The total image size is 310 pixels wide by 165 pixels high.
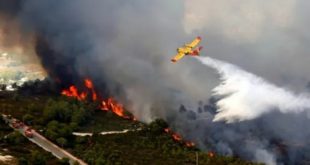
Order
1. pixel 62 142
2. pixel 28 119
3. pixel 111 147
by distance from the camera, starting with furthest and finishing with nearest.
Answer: pixel 28 119
pixel 111 147
pixel 62 142

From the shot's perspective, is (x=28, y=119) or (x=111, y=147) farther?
(x=28, y=119)

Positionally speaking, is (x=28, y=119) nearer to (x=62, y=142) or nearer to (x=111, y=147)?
(x=62, y=142)

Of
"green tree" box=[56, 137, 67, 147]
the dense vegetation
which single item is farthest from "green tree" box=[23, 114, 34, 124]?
"green tree" box=[56, 137, 67, 147]

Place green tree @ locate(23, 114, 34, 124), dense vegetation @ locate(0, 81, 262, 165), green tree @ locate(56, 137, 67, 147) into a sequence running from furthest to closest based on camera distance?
green tree @ locate(23, 114, 34, 124) < green tree @ locate(56, 137, 67, 147) < dense vegetation @ locate(0, 81, 262, 165)

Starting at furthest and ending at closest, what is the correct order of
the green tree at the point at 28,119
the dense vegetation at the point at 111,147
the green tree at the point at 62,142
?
the green tree at the point at 28,119
the green tree at the point at 62,142
the dense vegetation at the point at 111,147

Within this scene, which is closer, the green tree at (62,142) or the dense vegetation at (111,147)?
the dense vegetation at (111,147)

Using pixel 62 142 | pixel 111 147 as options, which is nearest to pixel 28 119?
pixel 62 142

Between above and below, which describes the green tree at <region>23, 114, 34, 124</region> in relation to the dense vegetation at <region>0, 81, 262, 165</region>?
above

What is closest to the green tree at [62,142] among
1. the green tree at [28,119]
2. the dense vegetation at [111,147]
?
the dense vegetation at [111,147]

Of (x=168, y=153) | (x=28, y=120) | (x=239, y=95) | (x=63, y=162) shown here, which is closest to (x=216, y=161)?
(x=168, y=153)

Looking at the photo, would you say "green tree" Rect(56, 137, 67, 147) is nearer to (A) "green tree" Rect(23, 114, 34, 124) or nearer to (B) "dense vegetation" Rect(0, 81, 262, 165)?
(B) "dense vegetation" Rect(0, 81, 262, 165)

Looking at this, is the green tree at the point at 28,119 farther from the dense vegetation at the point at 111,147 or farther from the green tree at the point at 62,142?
the green tree at the point at 62,142

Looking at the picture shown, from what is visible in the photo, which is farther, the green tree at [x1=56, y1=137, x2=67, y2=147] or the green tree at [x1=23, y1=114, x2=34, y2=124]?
the green tree at [x1=23, y1=114, x2=34, y2=124]

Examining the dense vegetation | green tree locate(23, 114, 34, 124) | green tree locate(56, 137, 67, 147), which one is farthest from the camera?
green tree locate(23, 114, 34, 124)
